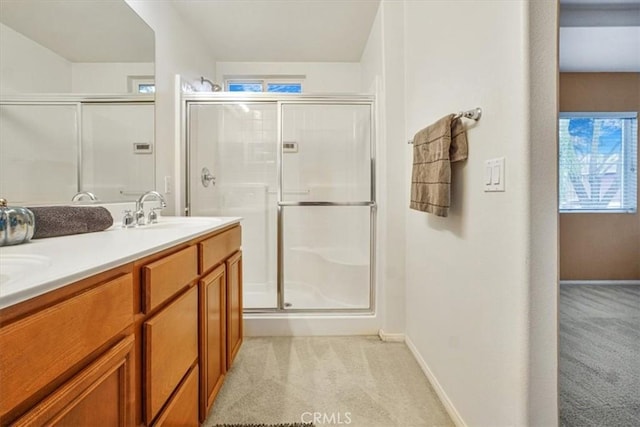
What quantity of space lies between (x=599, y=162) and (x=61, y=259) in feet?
16.6

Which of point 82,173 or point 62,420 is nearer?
point 62,420

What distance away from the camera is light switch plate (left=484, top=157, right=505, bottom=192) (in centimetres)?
106

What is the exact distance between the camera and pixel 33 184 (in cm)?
120

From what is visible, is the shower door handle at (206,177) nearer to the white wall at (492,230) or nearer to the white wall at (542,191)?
the white wall at (492,230)

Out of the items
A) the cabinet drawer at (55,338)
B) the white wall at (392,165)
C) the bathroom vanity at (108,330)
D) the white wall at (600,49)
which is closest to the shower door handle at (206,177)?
the bathroom vanity at (108,330)

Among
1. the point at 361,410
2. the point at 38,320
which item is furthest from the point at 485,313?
the point at 38,320

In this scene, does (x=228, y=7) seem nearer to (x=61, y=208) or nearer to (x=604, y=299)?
(x=61, y=208)

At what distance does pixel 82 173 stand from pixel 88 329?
44.0 inches

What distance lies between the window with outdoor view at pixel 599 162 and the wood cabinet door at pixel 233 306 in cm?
401

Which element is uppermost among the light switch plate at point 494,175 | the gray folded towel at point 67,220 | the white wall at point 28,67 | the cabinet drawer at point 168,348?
the white wall at point 28,67

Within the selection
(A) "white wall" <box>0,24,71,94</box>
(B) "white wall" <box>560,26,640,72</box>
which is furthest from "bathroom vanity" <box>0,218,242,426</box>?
(B) "white wall" <box>560,26,640,72</box>

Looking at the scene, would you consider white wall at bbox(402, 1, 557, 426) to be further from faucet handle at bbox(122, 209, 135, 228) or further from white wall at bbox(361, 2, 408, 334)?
faucet handle at bbox(122, 209, 135, 228)

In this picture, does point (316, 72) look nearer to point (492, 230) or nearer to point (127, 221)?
point (127, 221)

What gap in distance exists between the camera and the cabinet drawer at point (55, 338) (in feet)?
1.50
